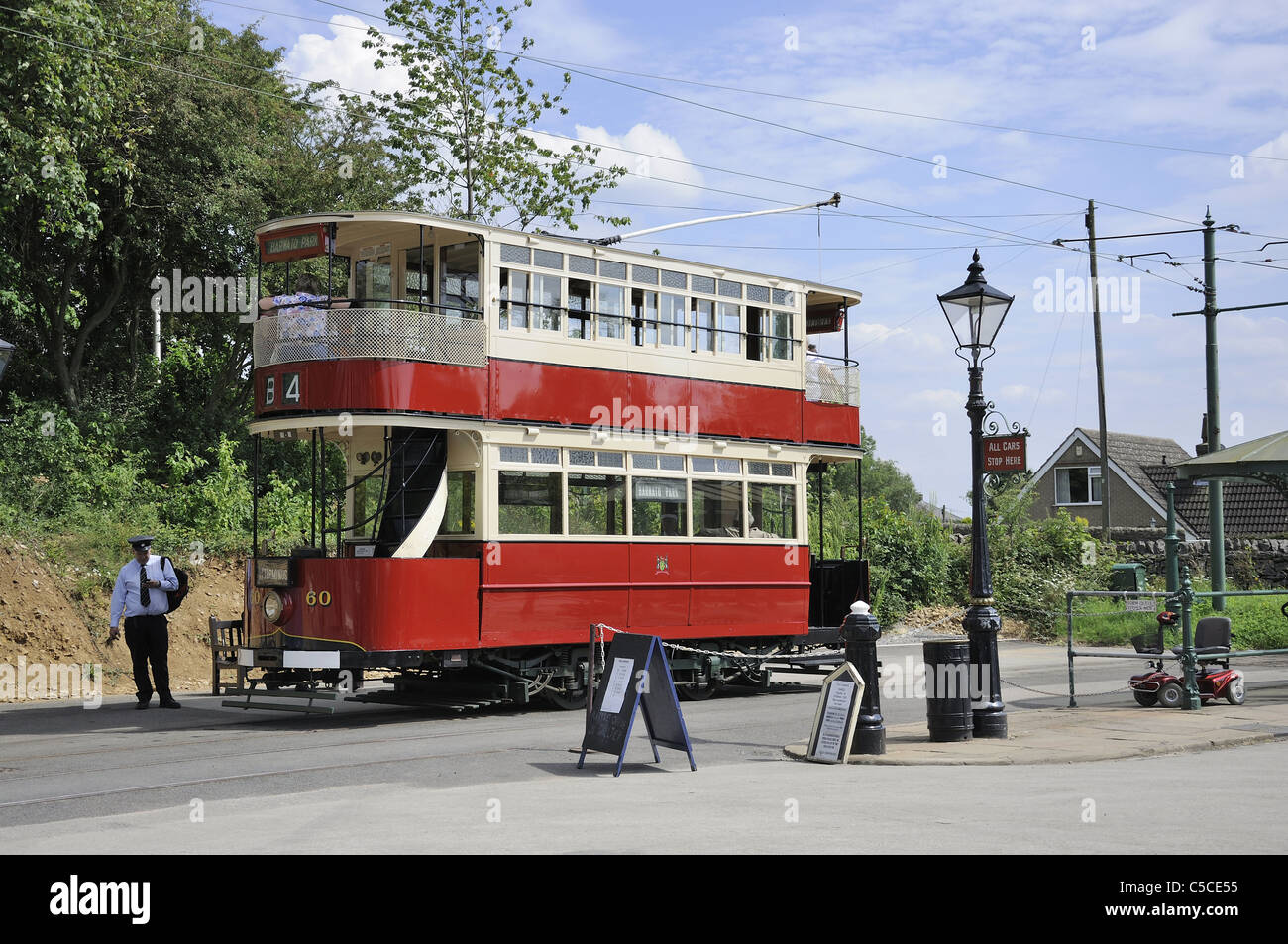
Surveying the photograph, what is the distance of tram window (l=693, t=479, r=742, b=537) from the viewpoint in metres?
18.4

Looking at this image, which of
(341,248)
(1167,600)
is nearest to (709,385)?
(341,248)

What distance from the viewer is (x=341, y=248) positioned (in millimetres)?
17641

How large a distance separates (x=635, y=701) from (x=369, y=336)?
6.06 m

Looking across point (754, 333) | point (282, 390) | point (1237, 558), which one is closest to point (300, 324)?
point (282, 390)

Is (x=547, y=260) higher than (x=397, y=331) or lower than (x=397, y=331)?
higher

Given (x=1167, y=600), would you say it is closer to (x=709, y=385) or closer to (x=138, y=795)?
(x=709, y=385)

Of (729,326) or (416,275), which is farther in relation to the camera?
(729,326)

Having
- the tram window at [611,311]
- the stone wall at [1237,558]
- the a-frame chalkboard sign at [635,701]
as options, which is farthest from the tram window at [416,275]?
the stone wall at [1237,558]

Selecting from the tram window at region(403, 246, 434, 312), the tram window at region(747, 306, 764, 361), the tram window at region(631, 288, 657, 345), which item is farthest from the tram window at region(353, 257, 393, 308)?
the tram window at region(747, 306, 764, 361)

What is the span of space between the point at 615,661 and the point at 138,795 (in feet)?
12.9

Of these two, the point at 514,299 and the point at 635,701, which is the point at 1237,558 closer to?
the point at 514,299

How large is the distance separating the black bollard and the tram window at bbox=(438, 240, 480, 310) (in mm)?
6794

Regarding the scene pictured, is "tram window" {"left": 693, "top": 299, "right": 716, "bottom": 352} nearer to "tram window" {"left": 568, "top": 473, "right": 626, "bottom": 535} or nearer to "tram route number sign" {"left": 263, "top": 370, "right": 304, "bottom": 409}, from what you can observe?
"tram window" {"left": 568, "top": 473, "right": 626, "bottom": 535}

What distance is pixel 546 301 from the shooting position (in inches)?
664
